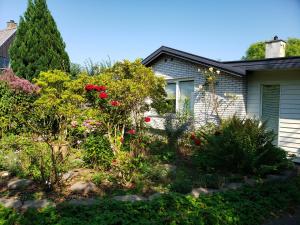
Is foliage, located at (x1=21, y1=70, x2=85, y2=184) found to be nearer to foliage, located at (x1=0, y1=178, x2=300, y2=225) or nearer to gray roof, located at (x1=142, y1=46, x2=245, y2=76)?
foliage, located at (x1=0, y1=178, x2=300, y2=225)

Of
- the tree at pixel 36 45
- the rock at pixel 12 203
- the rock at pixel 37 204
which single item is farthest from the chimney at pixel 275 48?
the rock at pixel 12 203

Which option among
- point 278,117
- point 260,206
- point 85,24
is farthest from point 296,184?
point 85,24

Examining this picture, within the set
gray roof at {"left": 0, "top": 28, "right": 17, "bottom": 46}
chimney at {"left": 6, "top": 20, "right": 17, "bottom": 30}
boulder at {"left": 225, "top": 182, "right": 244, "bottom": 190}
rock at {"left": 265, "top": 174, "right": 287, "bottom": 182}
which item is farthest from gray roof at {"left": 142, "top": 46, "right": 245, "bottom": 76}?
chimney at {"left": 6, "top": 20, "right": 17, "bottom": 30}

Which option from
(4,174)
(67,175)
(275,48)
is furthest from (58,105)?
(275,48)

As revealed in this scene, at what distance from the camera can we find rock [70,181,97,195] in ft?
14.7

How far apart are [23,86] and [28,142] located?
295cm

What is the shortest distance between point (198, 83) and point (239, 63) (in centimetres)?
179

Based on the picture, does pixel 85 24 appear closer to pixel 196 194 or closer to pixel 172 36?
pixel 172 36

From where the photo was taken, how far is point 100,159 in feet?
19.1

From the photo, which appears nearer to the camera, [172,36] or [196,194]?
[196,194]

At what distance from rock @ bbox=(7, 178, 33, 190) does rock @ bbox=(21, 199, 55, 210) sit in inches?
38.5

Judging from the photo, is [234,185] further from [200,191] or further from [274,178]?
[274,178]

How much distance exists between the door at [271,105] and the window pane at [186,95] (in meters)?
2.77

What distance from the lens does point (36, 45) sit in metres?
12.4
